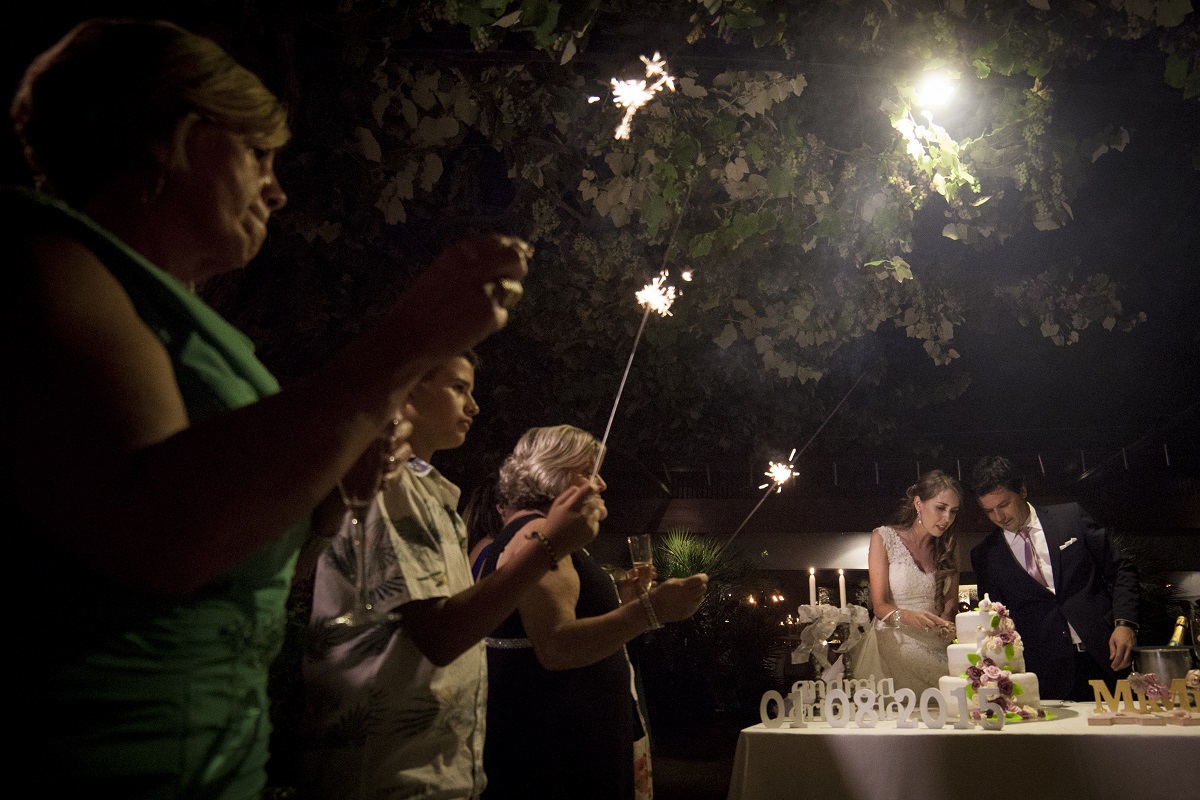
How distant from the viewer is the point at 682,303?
577cm

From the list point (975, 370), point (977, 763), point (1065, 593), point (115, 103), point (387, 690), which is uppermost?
point (975, 370)

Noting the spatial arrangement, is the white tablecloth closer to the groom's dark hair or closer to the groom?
the groom

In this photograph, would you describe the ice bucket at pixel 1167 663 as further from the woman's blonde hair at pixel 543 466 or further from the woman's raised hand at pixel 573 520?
the woman's raised hand at pixel 573 520

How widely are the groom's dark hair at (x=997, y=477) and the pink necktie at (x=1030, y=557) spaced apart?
0.30 meters

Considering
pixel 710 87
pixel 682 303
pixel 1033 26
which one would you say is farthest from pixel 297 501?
pixel 682 303

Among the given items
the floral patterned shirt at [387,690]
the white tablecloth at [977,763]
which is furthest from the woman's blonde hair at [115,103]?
the white tablecloth at [977,763]

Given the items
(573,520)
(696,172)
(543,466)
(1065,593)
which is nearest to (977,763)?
(543,466)

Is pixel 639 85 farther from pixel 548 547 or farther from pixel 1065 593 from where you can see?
pixel 1065 593

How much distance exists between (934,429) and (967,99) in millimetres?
8635

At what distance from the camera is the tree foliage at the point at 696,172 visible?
307 cm

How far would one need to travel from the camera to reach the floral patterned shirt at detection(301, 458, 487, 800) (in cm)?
152

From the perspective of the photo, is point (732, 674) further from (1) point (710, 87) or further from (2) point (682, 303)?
(1) point (710, 87)

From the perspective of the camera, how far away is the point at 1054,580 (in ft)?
16.6

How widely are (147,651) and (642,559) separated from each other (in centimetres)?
188
